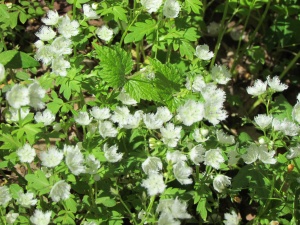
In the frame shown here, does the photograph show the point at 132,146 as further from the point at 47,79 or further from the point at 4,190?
the point at 4,190

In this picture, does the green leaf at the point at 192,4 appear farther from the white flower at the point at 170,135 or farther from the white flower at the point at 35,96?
the white flower at the point at 35,96

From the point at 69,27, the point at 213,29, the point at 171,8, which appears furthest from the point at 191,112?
the point at 213,29

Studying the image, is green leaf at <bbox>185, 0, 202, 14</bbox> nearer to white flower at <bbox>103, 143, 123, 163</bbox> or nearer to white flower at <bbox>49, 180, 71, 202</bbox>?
white flower at <bbox>103, 143, 123, 163</bbox>

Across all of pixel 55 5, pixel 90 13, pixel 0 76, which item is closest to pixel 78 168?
pixel 0 76

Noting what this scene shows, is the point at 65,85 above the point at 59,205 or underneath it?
above

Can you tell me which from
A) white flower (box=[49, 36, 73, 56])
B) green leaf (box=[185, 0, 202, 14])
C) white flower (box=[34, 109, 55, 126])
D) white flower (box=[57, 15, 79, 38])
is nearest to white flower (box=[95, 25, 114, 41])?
white flower (box=[57, 15, 79, 38])

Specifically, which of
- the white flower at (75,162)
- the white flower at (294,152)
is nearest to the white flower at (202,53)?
the white flower at (294,152)
